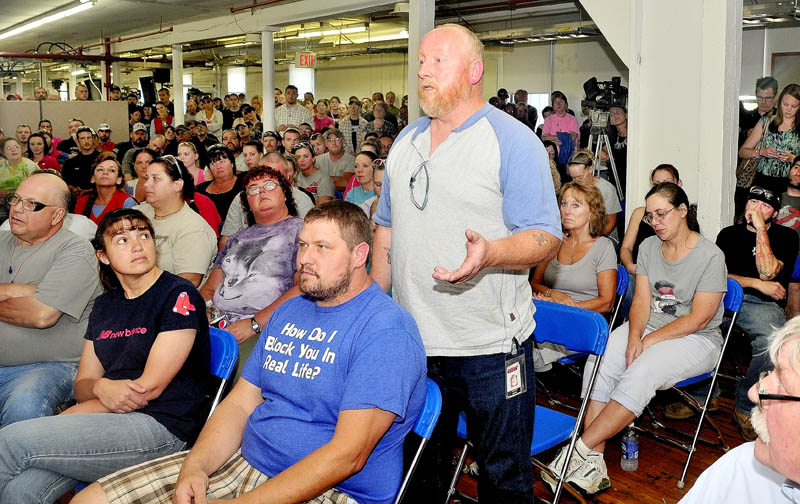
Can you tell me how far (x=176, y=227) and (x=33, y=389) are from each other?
42.3 inches

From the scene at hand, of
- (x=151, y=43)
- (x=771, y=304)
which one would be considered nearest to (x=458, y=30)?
(x=771, y=304)

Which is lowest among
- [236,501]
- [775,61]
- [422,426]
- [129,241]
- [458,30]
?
[236,501]

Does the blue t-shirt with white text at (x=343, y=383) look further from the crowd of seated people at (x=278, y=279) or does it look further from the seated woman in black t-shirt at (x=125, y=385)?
the seated woman in black t-shirt at (x=125, y=385)

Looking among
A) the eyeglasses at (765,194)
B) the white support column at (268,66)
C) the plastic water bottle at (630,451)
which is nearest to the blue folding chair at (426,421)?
the plastic water bottle at (630,451)

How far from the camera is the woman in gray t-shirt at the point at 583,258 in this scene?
3.62 metres

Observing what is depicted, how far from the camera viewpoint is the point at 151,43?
45.8 ft

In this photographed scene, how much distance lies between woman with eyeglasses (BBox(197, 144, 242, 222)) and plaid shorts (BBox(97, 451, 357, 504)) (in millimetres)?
3323

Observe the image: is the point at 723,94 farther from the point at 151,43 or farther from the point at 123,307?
the point at 151,43

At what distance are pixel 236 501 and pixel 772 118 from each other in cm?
507

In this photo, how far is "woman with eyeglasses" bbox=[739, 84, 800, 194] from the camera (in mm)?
5223

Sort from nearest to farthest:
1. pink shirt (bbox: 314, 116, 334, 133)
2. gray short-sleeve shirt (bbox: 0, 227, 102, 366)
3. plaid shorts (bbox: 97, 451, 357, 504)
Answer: plaid shorts (bbox: 97, 451, 357, 504)
gray short-sleeve shirt (bbox: 0, 227, 102, 366)
pink shirt (bbox: 314, 116, 334, 133)

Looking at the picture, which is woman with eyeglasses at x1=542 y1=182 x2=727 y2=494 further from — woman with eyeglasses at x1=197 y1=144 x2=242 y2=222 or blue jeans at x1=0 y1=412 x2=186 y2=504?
woman with eyeglasses at x1=197 y1=144 x2=242 y2=222

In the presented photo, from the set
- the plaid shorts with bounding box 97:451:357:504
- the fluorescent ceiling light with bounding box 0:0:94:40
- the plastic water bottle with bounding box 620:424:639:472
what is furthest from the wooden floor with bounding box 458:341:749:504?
the fluorescent ceiling light with bounding box 0:0:94:40

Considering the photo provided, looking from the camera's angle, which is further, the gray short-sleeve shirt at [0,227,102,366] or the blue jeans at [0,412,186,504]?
the gray short-sleeve shirt at [0,227,102,366]
